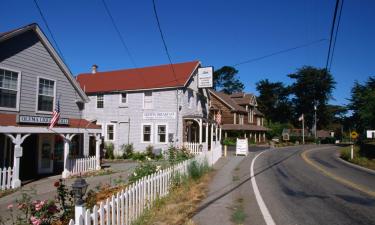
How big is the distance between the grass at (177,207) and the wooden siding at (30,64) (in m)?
8.89

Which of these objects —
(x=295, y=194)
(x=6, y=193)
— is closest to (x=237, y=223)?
(x=295, y=194)

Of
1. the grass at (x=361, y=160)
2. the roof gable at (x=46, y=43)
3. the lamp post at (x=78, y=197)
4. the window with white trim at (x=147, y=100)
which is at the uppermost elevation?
the roof gable at (x=46, y=43)

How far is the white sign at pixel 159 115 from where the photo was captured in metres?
26.6

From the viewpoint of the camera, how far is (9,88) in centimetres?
1448

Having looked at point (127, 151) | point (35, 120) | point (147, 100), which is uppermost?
point (147, 100)

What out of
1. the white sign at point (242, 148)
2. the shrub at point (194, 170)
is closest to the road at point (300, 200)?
the shrub at point (194, 170)

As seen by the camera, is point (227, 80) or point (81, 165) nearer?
point (81, 165)

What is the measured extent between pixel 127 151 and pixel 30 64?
13011 millimetres

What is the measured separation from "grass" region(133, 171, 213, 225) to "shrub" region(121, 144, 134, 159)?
15.5 m

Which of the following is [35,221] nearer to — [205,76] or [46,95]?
[46,95]

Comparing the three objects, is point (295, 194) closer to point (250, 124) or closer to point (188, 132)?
point (188, 132)

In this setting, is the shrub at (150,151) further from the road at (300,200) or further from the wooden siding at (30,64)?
the road at (300,200)

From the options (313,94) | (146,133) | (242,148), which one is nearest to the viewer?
(146,133)

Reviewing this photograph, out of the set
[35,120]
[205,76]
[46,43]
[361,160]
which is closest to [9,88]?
[35,120]
